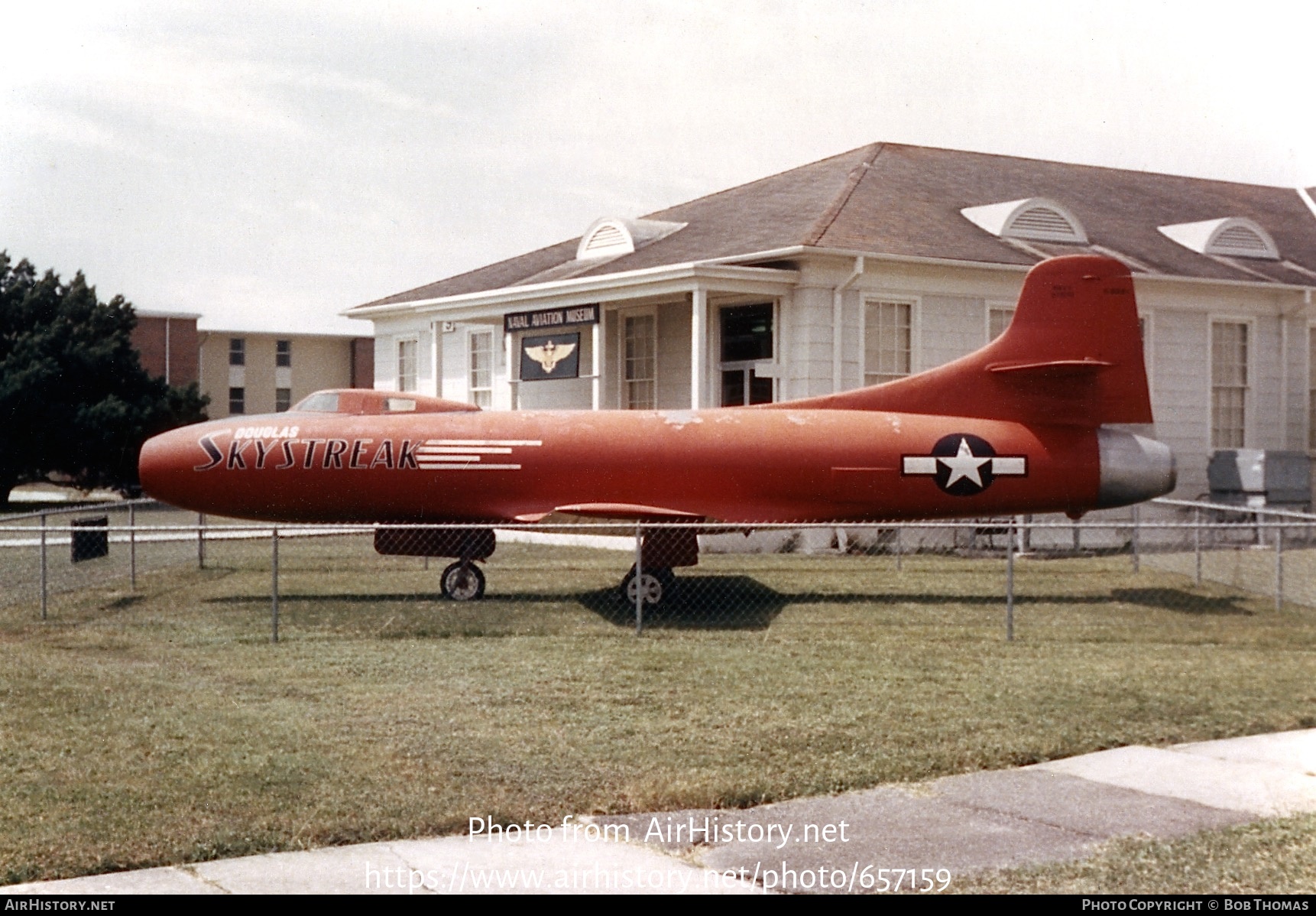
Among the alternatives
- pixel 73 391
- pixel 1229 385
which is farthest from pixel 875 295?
pixel 73 391

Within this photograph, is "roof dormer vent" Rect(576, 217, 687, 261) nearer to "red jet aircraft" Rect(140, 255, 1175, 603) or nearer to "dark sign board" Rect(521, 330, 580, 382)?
"dark sign board" Rect(521, 330, 580, 382)

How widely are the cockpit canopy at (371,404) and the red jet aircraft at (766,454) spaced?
258 millimetres

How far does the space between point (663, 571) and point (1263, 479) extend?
44.1 feet

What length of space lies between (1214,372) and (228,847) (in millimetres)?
22301

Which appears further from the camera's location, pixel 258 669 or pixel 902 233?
pixel 902 233

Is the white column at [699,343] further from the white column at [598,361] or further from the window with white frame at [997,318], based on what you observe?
the window with white frame at [997,318]

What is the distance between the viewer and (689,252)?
23.6 metres

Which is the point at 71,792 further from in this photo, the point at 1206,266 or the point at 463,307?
the point at 1206,266

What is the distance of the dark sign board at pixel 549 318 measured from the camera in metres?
24.3

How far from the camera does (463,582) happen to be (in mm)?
15719

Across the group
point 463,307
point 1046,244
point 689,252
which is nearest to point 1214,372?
point 1046,244

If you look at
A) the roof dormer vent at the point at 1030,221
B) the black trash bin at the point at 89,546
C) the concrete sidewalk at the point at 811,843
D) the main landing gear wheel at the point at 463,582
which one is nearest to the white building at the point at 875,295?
the roof dormer vent at the point at 1030,221

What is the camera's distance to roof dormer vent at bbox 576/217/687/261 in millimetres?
25922

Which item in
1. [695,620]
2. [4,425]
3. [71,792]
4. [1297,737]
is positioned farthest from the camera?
[4,425]
